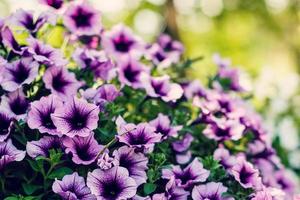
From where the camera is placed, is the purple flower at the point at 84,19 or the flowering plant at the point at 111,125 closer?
the flowering plant at the point at 111,125

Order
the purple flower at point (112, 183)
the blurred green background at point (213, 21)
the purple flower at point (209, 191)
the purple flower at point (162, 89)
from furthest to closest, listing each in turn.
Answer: the blurred green background at point (213, 21)
the purple flower at point (162, 89)
the purple flower at point (209, 191)
the purple flower at point (112, 183)

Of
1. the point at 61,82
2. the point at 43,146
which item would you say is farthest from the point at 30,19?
the point at 43,146

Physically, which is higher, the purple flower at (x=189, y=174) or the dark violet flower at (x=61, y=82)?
the dark violet flower at (x=61, y=82)

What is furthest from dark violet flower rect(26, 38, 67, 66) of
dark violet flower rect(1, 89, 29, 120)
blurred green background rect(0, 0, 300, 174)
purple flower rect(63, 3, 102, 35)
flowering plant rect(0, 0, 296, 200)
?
blurred green background rect(0, 0, 300, 174)

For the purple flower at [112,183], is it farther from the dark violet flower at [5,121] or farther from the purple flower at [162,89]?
the purple flower at [162,89]

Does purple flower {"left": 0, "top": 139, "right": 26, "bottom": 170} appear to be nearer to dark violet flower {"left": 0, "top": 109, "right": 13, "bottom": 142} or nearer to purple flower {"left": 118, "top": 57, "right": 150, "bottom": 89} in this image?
dark violet flower {"left": 0, "top": 109, "right": 13, "bottom": 142}

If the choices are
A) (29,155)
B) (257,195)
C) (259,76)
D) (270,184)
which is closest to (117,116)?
(29,155)

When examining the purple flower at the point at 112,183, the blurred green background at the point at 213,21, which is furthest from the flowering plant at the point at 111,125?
the blurred green background at the point at 213,21
